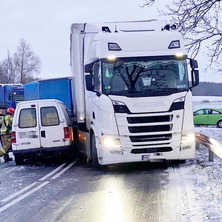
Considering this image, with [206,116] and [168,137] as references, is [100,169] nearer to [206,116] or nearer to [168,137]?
[168,137]

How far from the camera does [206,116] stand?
3459 centimetres

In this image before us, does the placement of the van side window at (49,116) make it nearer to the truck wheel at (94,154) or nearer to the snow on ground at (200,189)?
the truck wheel at (94,154)

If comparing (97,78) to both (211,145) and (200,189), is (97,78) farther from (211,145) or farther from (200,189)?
(200,189)

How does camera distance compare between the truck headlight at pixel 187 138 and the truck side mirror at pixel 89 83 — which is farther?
the truck side mirror at pixel 89 83

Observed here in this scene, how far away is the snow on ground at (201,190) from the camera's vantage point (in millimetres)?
6660

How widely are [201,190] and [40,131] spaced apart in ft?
20.2

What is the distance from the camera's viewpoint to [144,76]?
10.9 m

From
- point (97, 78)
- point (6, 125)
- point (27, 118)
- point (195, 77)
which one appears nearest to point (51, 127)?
point (27, 118)

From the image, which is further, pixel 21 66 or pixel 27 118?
pixel 21 66

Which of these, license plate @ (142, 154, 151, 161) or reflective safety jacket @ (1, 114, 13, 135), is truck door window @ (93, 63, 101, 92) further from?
reflective safety jacket @ (1, 114, 13, 135)

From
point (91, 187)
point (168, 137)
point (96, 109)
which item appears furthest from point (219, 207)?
point (96, 109)

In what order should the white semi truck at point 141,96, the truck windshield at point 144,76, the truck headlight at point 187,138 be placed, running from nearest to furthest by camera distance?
the white semi truck at point 141,96
the truck windshield at point 144,76
the truck headlight at point 187,138

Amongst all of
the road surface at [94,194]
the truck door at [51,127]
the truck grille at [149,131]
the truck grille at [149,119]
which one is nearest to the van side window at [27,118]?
the truck door at [51,127]

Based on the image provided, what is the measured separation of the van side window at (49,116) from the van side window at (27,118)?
270 mm
